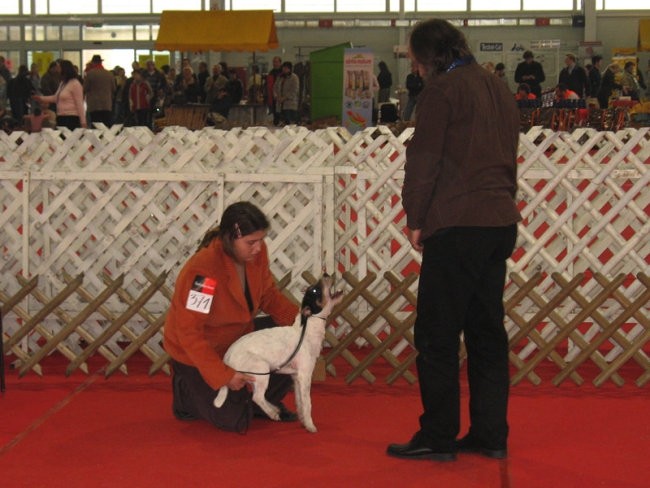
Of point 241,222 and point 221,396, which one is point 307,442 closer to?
point 221,396

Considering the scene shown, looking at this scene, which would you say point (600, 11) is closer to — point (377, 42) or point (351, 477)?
point (377, 42)

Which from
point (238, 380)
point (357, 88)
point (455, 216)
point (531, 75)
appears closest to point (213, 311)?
point (238, 380)

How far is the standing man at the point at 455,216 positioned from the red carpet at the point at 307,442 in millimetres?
237

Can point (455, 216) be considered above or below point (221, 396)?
above

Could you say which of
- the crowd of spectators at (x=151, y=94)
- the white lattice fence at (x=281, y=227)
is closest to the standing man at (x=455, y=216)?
the white lattice fence at (x=281, y=227)

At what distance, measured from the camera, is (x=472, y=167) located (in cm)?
346

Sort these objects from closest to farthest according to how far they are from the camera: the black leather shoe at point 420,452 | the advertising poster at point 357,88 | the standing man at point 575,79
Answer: the black leather shoe at point 420,452 < the advertising poster at point 357,88 < the standing man at point 575,79

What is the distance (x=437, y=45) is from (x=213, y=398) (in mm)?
1490

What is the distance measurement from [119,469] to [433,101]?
60.5 inches

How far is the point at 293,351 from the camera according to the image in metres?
4.00

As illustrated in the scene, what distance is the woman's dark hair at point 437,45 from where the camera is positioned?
11.4 feet

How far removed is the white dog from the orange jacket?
0.08 m

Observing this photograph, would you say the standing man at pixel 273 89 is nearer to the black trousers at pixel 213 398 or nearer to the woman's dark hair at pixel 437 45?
the black trousers at pixel 213 398

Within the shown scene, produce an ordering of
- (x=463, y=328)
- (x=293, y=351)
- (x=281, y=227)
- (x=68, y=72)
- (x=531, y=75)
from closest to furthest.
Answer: (x=463, y=328) → (x=293, y=351) → (x=281, y=227) → (x=68, y=72) → (x=531, y=75)
